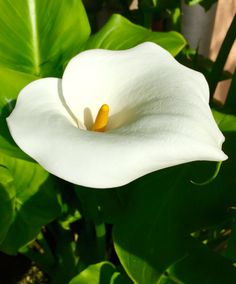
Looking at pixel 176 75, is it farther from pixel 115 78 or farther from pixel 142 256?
pixel 142 256

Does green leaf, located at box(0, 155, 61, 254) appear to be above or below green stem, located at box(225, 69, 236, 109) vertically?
below

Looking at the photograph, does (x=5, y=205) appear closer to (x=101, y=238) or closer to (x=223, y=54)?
(x=101, y=238)

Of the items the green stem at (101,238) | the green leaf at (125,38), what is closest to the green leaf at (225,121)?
the green leaf at (125,38)

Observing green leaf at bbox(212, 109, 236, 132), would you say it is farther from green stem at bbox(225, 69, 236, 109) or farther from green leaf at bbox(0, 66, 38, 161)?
green leaf at bbox(0, 66, 38, 161)

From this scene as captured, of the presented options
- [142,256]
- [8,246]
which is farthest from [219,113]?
[8,246]

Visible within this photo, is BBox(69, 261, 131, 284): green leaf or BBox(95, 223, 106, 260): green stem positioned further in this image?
BBox(95, 223, 106, 260): green stem

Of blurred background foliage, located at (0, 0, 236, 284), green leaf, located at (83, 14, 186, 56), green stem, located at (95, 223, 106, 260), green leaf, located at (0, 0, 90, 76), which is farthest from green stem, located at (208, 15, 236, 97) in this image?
green stem, located at (95, 223, 106, 260)

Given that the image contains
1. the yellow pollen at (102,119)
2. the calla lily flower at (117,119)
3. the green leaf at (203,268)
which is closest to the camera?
the calla lily flower at (117,119)

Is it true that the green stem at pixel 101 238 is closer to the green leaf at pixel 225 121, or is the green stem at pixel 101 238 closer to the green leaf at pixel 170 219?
the green leaf at pixel 170 219
